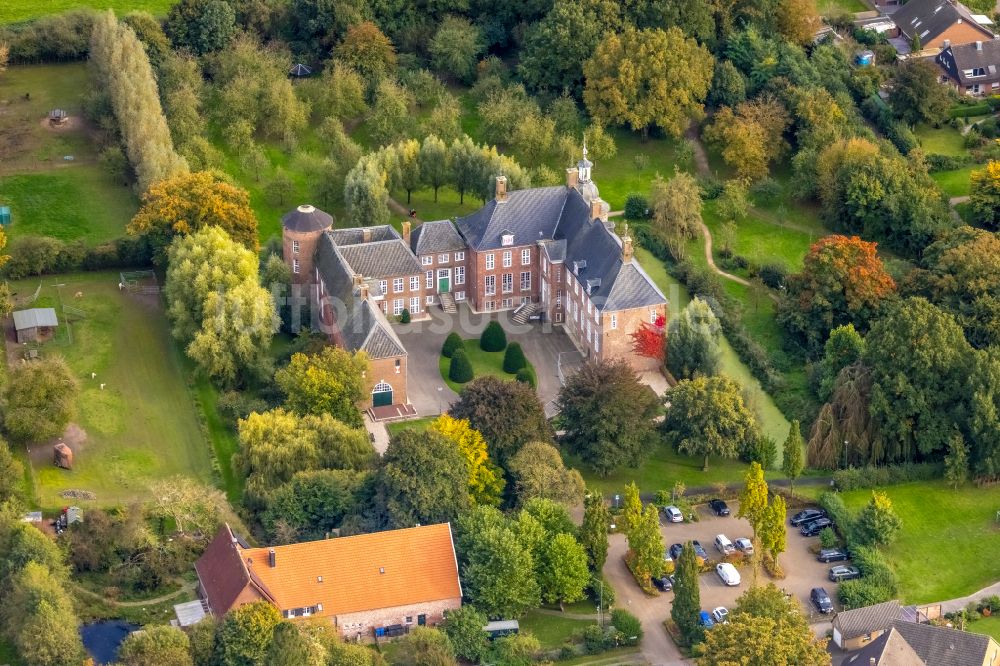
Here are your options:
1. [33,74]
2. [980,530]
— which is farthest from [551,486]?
[33,74]

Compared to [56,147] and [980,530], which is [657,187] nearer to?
[980,530]

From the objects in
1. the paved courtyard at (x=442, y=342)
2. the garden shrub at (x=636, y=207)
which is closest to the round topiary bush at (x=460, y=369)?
the paved courtyard at (x=442, y=342)

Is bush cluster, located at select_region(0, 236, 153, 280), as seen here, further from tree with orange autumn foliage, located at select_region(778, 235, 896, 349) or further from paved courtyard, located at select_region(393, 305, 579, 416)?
tree with orange autumn foliage, located at select_region(778, 235, 896, 349)

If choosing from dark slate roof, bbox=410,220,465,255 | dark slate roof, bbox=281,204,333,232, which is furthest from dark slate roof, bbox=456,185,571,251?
dark slate roof, bbox=281,204,333,232

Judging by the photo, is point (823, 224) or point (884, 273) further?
point (823, 224)

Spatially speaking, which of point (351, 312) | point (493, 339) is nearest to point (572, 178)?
point (493, 339)

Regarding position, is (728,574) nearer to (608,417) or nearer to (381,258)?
(608,417)
